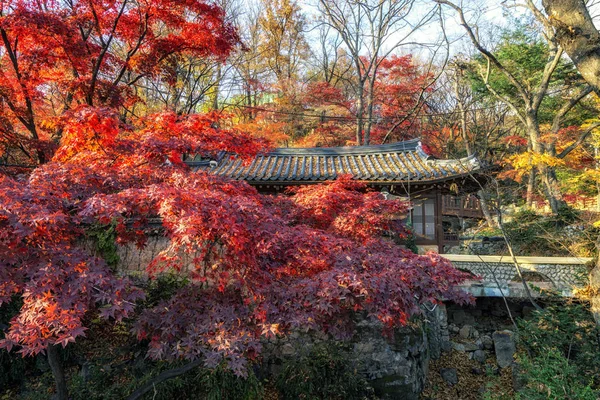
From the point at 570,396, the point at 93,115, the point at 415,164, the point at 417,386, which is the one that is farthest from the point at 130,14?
the point at 570,396

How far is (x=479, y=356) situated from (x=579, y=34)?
641 cm

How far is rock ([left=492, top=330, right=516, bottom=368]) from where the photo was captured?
7945 millimetres

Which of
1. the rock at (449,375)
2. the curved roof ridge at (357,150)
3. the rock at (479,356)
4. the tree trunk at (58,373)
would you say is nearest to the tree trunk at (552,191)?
the curved roof ridge at (357,150)

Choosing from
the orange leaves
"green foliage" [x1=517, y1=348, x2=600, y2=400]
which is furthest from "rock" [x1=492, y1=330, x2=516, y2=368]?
the orange leaves

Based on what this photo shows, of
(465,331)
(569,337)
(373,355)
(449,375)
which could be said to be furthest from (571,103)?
(373,355)

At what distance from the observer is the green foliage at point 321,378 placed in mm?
5457

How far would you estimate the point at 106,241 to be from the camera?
6.31 m

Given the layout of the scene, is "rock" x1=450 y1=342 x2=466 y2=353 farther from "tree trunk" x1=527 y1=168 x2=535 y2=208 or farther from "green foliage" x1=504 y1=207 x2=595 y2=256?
"tree trunk" x1=527 y1=168 x2=535 y2=208

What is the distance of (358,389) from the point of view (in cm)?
566

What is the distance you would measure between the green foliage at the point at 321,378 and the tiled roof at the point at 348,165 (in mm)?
4574

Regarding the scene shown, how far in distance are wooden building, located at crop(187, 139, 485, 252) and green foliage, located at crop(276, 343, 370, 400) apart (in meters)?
4.14

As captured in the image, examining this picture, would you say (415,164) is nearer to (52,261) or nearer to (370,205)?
(370,205)

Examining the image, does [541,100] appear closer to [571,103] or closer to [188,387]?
[571,103]

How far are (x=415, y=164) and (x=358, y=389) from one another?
6067 mm
